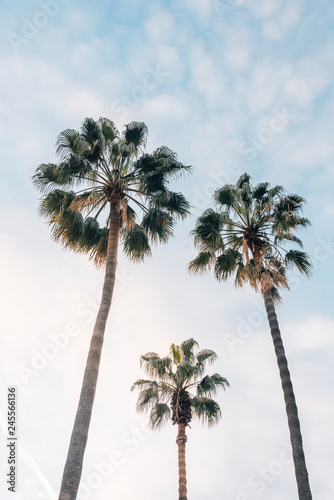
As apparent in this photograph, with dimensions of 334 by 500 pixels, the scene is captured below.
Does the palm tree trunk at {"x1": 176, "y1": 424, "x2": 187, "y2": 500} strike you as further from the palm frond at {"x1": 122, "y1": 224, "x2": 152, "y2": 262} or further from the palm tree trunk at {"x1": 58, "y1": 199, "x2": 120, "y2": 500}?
the palm tree trunk at {"x1": 58, "y1": 199, "x2": 120, "y2": 500}

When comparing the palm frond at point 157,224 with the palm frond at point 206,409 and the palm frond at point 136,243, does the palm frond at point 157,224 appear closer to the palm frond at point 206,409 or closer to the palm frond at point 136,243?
the palm frond at point 136,243

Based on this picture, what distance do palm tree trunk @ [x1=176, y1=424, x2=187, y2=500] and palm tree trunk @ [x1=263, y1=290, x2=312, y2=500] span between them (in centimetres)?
906

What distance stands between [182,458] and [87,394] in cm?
1229

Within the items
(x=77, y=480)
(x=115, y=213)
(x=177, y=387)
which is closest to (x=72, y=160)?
(x=115, y=213)

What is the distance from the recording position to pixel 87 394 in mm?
10945

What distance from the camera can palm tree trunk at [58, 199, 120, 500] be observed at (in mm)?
9438

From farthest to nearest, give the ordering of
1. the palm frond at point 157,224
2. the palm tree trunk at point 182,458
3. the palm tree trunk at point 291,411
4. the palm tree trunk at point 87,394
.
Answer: the palm tree trunk at point 182,458, the palm frond at point 157,224, the palm tree trunk at point 291,411, the palm tree trunk at point 87,394

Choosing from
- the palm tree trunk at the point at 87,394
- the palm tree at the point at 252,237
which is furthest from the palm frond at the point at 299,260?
the palm tree trunk at the point at 87,394

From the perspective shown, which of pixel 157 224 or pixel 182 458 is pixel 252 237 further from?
pixel 182 458

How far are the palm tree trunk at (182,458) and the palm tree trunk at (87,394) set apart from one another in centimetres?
1118

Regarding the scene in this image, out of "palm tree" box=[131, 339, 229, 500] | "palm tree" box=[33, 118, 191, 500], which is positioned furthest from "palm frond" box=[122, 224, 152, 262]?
"palm tree" box=[131, 339, 229, 500]

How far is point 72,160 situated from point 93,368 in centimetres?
741

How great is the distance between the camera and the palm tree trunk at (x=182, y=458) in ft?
66.4

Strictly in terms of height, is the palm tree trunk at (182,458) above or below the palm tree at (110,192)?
below
